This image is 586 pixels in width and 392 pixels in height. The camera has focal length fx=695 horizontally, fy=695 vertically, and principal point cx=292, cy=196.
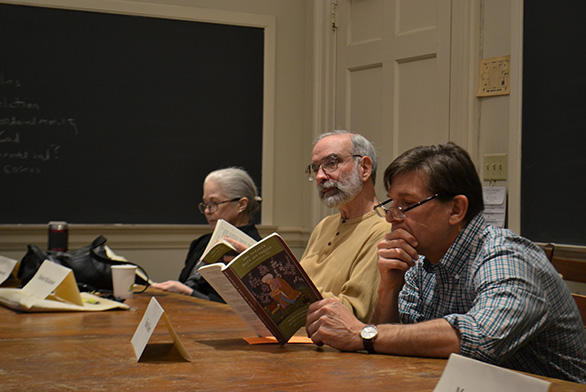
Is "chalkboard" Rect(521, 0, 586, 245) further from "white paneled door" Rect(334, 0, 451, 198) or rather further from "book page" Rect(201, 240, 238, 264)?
"book page" Rect(201, 240, 238, 264)

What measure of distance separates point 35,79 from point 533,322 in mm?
3430

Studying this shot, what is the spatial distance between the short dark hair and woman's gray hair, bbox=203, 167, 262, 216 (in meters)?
1.91

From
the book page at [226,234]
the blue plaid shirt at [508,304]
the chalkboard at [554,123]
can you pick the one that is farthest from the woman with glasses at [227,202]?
the blue plaid shirt at [508,304]

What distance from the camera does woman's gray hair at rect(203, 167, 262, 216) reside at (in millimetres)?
3617

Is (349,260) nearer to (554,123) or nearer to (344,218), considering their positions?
(344,218)

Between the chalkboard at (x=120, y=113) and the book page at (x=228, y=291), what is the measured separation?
2.69 meters

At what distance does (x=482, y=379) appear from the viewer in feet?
3.32

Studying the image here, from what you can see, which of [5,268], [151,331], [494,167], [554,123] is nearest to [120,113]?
[5,268]

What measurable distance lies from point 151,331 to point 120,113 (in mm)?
2996

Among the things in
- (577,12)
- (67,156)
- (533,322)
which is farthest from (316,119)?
(533,322)

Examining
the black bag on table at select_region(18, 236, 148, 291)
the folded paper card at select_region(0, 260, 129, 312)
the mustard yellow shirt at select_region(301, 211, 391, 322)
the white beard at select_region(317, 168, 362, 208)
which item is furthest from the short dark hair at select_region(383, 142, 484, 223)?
the black bag on table at select_region(18, 236, 148, 291)

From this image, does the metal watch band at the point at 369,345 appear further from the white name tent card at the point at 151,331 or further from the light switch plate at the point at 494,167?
the light switch plate at the point at 494,167

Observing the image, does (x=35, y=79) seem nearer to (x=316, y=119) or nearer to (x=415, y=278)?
(x=316, y=119)

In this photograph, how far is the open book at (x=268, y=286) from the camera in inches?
63.2
